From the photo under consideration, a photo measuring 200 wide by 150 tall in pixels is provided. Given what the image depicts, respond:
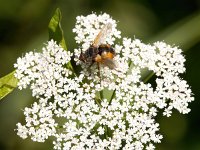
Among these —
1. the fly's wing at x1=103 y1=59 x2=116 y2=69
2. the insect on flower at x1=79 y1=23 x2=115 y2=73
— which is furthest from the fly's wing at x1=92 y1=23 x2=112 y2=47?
the fly's wing at x1=103 y1=59 x2=116 y2=69

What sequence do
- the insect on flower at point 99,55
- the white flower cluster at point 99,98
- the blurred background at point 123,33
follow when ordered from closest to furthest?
the white flower cluster at point 99,98
the insect on flower at point 99,55
the blurred background at point 123,33

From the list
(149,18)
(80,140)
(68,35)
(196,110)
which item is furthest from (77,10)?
(80,140)

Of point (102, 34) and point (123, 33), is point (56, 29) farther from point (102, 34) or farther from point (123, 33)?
point (123, 33)

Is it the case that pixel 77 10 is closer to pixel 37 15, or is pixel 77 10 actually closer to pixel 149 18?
pixel 37 15

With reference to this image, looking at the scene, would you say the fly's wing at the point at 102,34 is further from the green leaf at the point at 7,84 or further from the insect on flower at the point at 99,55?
the green leaf at the point at 7,84

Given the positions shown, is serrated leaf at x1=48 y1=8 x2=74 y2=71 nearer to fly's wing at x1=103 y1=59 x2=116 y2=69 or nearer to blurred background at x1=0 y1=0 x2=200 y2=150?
fly's wing at x1=103 y1=59 x2=116 y2=69

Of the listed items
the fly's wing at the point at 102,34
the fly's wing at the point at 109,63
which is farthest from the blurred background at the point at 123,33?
the fly's wing at the point at 109,63
